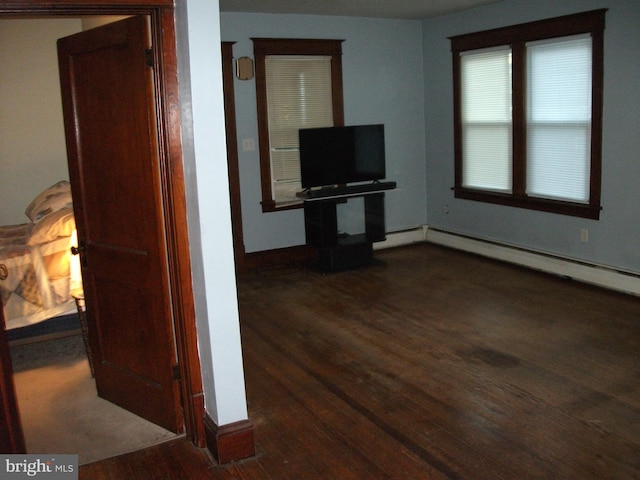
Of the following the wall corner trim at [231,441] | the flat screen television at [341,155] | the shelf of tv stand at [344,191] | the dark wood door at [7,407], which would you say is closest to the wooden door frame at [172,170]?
the dark wood door at [7,407]

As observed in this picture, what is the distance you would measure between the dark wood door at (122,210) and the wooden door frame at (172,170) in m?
0.06

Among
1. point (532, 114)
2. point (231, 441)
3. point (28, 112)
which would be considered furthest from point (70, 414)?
point (532, 114)

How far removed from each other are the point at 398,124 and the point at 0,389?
17.6 ft

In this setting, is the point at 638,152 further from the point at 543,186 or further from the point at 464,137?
the point at 464,137

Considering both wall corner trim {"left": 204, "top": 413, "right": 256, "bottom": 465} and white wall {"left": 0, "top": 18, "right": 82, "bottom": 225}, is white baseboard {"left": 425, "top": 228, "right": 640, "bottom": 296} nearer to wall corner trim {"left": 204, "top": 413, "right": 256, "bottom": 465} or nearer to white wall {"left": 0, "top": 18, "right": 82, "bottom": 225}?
wall corner trim {"left": 204, "top": 413, "right": 256, "bottom": 465}

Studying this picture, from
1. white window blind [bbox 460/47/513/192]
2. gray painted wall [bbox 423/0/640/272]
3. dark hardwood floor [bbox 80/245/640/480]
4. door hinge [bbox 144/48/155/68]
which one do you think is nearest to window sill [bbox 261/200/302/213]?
dark hardwood floor [bbox 80/245/640/480]

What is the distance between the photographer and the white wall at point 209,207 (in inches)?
107

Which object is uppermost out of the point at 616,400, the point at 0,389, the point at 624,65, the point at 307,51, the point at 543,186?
the point at 307,51

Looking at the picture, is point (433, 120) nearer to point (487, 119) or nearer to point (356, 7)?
point (487, 119)

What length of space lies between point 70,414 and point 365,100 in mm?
4554

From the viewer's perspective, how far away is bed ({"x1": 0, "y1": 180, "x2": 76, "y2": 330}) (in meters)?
4.39

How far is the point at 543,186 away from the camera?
603cm

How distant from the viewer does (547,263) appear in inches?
235

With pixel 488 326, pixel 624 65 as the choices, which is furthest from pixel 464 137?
pixel 488 326
